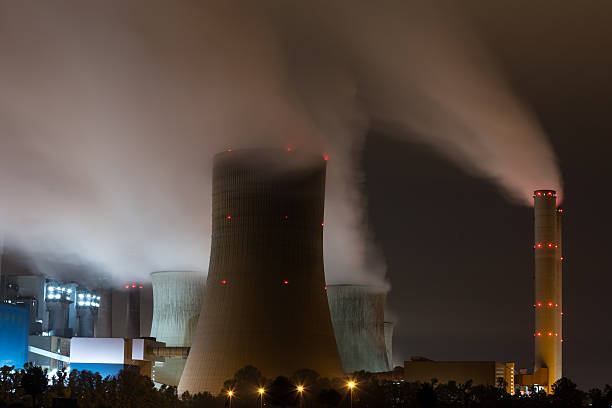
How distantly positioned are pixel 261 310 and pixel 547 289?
68.6ft

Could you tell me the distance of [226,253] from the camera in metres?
34.4

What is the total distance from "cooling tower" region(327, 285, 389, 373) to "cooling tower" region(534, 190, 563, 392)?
931 cm

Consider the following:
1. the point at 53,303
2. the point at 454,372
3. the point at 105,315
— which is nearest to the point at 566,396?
the point at 454,372

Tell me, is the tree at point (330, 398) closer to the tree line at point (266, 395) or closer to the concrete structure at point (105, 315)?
the tree line at point (266, 395)

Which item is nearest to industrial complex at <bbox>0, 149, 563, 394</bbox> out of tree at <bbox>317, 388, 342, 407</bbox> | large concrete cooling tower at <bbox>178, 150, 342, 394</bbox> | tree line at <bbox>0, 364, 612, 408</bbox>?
large concrete cooling tower at <bbox>178, 150, 342, 394</bbox>

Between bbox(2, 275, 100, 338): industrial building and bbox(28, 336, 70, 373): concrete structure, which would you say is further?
bbox(2, 275, 100, 338): industrial building

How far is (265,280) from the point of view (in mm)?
33750

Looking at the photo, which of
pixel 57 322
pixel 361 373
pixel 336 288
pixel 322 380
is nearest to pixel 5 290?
pixel 57 322

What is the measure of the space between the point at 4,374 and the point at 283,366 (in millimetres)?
10412

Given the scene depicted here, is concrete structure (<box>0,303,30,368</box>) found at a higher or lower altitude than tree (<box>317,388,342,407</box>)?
higher

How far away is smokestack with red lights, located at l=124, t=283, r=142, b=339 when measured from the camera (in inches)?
2328

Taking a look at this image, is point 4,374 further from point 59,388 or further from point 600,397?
point 600,397

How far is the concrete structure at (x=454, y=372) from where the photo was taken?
42469mm

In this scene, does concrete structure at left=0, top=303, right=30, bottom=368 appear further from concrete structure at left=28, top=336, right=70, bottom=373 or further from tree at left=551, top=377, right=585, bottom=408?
tree at left=551, top=377, right=585, bottom=408
